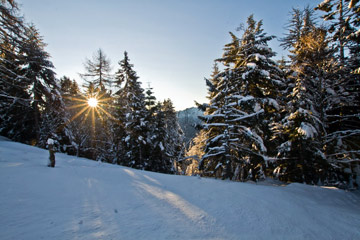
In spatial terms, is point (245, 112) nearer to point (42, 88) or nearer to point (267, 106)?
point (267, 106)

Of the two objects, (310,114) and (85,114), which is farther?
(85,114)

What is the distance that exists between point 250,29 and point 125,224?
14.2 meters

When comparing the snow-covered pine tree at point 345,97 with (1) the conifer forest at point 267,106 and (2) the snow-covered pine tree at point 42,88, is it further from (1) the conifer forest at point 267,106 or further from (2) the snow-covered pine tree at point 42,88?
(2) the snow-covered pine tree at point 42,88

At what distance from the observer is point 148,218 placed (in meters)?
3.69

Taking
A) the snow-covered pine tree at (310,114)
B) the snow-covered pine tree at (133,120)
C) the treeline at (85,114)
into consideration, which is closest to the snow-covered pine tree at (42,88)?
the treeline at (85,114)

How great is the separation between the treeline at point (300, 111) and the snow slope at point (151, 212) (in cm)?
400

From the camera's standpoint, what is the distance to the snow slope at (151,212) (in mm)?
3102

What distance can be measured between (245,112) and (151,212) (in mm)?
9725

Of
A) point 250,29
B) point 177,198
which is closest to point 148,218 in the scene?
point 177,198

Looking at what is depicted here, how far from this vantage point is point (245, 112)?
38.4ft

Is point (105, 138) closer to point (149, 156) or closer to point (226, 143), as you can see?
point (149, 156)

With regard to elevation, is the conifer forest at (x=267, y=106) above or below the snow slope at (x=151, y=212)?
above

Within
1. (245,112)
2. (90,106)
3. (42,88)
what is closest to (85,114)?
(90,106)

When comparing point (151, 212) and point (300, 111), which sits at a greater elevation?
point (300, 111)
